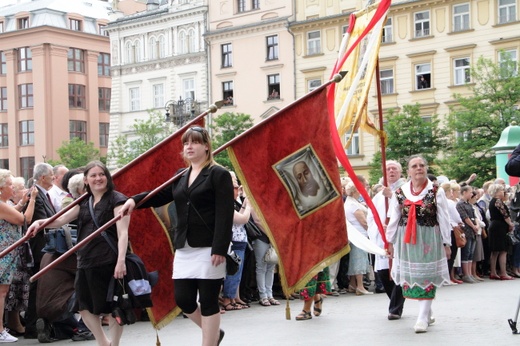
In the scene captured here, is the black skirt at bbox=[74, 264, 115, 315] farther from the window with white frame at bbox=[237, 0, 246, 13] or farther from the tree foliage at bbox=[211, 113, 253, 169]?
the window with white frame at bbox=[237, 0, 246, 13]

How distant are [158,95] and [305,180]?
60.2 meters

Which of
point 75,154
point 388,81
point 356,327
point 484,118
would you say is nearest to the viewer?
point 356,327

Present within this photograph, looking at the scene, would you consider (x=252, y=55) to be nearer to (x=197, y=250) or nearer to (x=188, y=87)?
(x=188, y=87)

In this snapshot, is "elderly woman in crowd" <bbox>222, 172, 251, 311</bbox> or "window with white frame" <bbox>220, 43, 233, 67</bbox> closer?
"elderly woman in crowd" <bbox>222, 172, 251, 311</bbox>

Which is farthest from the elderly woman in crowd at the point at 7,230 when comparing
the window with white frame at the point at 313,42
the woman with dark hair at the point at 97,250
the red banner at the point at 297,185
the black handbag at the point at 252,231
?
the window with white frame at the point at 313,42

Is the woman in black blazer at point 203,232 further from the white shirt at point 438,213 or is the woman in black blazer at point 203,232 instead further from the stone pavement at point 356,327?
the white shirt at point 438,213

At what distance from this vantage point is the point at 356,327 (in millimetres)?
10969

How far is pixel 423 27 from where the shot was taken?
54.1 meters

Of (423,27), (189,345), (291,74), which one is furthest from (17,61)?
(189,345)

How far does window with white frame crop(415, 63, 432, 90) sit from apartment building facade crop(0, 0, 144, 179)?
1412 inches

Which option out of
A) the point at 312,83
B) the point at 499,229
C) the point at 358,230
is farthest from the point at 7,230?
the point at 312,83

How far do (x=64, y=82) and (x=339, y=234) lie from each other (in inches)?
2879

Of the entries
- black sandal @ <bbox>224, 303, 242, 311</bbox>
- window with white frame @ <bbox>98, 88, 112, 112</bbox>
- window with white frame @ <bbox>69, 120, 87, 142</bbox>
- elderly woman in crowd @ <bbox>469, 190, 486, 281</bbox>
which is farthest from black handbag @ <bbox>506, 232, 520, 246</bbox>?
window with white frame @ <bbox>98, 88, 112, 112</bbox>

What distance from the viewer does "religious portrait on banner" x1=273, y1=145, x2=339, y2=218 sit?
855 cm
